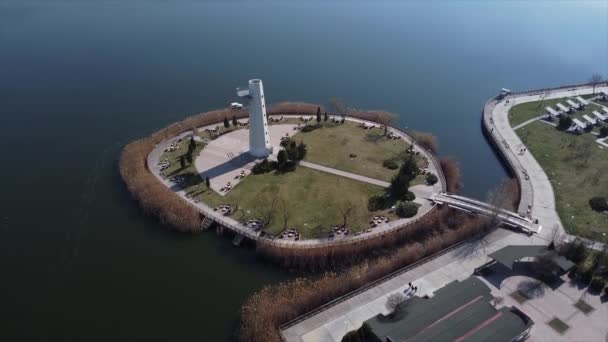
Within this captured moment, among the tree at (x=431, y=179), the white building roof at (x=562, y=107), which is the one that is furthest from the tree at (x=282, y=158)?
the white building roof at (x=562, y=107)

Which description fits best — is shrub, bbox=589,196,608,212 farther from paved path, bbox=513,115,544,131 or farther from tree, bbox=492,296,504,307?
paved path, bbox=513,115,544,131

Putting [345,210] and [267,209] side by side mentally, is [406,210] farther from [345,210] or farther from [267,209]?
[267,209]

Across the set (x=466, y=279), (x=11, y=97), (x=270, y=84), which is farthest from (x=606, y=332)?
(x=11, y=97)

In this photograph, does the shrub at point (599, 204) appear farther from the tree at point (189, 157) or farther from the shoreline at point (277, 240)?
the tree at point (189, 157)

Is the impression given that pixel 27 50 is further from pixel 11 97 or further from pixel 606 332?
pixel 606 332

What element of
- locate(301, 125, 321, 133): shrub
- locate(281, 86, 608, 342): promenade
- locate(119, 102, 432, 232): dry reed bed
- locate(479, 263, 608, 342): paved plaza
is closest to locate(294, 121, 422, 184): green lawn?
locate(301, 125, 321, 133): shrub
